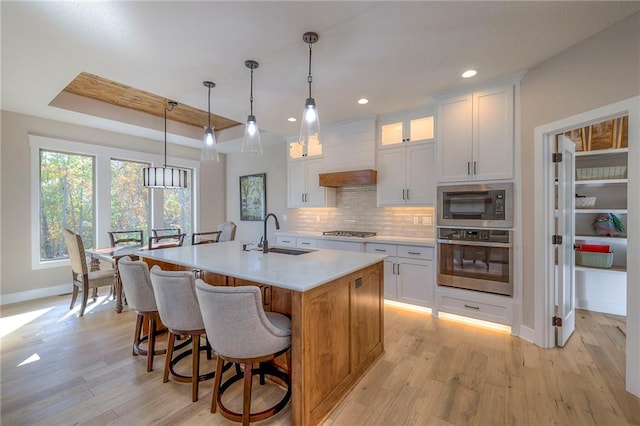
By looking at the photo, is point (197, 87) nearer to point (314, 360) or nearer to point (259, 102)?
point (259, 102)

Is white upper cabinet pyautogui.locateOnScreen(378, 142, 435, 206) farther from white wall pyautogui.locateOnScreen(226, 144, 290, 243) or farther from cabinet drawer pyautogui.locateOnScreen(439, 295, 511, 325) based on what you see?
white wall pyautogui.locateOnScreen(226, 144, 290, 243)

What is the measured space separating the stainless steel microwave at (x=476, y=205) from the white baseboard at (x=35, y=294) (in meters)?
5.61

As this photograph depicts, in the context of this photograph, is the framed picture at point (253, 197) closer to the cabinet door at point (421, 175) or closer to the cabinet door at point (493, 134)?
the cabinet door at point (421, 175)

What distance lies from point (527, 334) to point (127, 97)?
5892 millimetres

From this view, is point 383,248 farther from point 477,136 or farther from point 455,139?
point 477,136

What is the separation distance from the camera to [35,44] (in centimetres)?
228

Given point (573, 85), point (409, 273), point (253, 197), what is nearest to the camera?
point (573, 85)

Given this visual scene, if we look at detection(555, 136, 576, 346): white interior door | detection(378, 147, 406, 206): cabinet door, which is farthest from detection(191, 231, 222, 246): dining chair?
detection(555, 136, 576, 346): white interior door

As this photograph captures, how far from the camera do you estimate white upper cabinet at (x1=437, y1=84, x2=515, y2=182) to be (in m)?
2.90

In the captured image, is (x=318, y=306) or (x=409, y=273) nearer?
(x=318, y=306)

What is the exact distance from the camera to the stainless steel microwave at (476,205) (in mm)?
2902

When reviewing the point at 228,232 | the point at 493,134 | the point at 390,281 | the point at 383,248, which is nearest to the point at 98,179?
the point at 228,232

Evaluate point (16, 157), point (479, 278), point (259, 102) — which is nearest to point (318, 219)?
point (259, 102)

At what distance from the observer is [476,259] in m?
3.09
